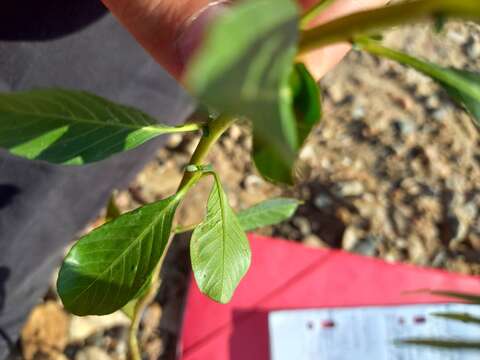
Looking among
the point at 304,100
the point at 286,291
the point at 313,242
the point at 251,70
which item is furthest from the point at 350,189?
the point at 251,70

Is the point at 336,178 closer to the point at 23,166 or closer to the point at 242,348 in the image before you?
the point at 242,348

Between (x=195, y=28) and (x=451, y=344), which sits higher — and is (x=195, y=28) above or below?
above

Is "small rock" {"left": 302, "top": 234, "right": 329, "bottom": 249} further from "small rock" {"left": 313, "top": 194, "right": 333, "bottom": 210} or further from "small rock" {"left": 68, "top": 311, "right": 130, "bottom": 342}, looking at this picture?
"small rock" {"left": 68, "top": 311, "right": 130, "bottom": 342}

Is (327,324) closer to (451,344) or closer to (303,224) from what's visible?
(303,224)

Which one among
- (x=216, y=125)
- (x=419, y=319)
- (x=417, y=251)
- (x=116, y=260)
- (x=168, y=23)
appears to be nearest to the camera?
(x=216, y=125)

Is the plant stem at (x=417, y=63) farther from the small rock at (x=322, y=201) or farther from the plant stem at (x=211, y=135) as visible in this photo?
the small rock at (x=322, y=201)

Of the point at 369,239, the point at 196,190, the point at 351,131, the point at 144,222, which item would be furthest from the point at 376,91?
the point at 144,222

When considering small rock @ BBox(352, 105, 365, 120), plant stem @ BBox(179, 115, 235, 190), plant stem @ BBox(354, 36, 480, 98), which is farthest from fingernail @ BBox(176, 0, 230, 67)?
small rock @ BBox(352, 105, 365, 120)
